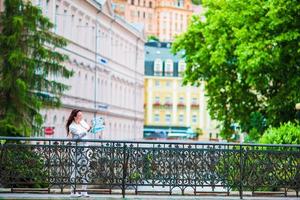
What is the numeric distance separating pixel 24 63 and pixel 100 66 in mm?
42009

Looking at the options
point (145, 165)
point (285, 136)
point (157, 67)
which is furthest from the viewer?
point (157, 67)

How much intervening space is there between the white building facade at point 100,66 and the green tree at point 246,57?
405 inches

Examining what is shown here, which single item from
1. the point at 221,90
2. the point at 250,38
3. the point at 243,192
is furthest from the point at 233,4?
the point at 243,192

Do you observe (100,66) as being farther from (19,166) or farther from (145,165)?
(19,166)

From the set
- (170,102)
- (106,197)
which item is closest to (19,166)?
(106,197)

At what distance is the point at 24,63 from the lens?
1642 inches

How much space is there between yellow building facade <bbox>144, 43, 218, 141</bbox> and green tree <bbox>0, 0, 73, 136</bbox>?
10000 centimetres

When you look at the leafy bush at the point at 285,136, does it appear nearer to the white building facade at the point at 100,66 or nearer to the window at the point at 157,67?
the white building facade at the point at 100,66

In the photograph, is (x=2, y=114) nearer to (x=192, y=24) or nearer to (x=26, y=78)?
(x=26, y=78)

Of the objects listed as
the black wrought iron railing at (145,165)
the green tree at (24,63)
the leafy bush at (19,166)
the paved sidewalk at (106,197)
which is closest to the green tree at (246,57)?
the green tree at (24,63)

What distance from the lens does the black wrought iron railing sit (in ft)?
66.3

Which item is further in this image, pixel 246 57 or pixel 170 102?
pixel 170 102

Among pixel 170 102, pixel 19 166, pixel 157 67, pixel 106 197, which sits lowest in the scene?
pixel 106 197

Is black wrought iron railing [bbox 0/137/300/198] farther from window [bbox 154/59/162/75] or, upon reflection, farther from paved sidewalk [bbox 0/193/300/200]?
window [bbox 154/59/162/75]
